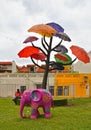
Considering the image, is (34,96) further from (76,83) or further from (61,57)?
(76,83)

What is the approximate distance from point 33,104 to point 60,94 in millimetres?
21903

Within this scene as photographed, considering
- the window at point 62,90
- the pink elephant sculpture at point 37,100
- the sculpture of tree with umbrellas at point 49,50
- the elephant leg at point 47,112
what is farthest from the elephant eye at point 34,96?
the window at point 62,90

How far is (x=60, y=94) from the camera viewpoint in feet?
116

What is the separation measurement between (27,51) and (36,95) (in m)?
6.48

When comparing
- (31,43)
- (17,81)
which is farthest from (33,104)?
(17,81)

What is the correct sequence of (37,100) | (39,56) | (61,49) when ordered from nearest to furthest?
(37,100), (39,56), (61,49)

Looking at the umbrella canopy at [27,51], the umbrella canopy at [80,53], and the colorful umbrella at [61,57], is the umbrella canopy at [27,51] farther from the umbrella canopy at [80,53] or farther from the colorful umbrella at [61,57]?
the umbrella canopy at [80,53]

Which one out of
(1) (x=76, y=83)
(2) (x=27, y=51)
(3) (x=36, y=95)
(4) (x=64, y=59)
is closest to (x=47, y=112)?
(3) (x=36, y=95)

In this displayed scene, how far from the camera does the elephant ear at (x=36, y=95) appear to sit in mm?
13500

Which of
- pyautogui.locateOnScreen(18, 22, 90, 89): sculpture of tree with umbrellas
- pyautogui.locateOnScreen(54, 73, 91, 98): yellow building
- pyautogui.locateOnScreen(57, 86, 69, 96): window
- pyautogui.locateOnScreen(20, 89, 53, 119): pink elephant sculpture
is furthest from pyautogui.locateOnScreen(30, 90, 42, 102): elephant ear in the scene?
pyautogui.locateOnScreen(57, 86, 69, 96): window

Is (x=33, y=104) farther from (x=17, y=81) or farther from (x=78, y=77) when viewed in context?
(x=17, y=81)

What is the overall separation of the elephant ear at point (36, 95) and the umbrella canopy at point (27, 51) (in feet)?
18.9

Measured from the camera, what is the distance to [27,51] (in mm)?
19844

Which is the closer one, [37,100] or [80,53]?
[37,100]
